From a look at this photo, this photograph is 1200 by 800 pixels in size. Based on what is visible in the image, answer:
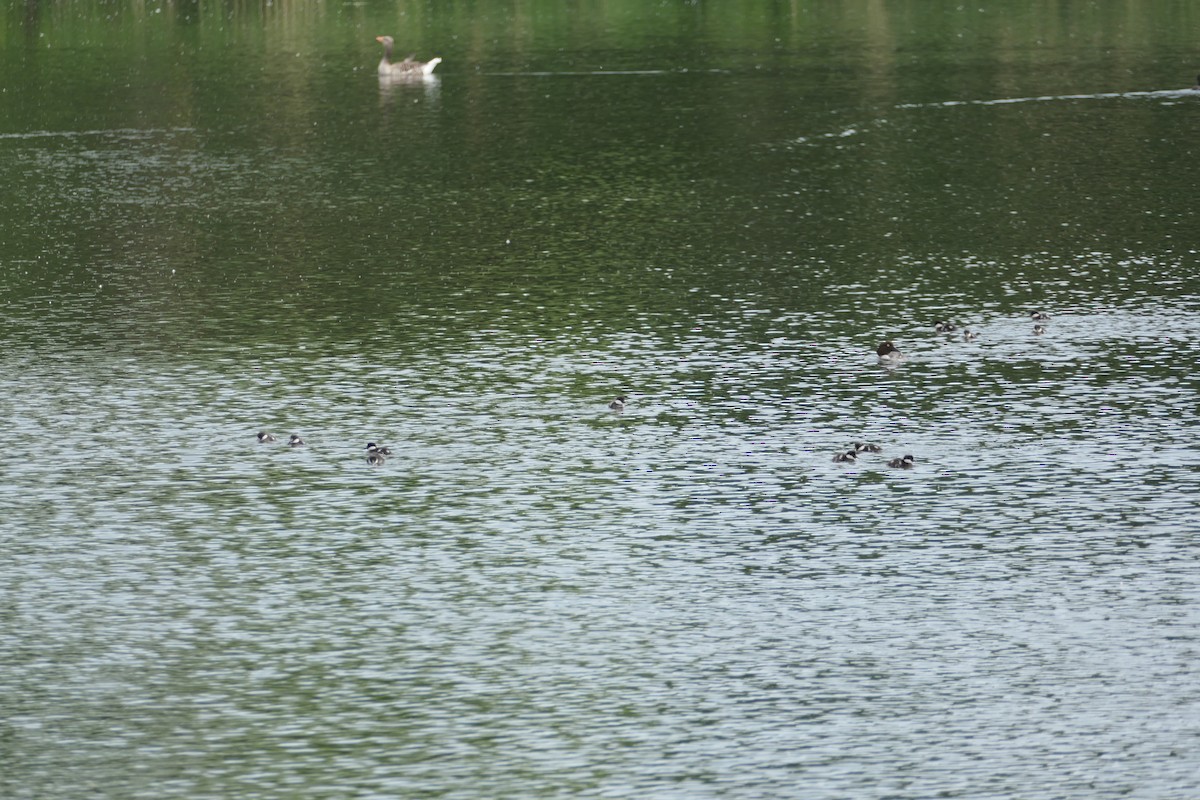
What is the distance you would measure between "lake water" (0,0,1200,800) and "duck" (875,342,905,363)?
0.23 metres

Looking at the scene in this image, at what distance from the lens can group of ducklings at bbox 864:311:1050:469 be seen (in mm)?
23156

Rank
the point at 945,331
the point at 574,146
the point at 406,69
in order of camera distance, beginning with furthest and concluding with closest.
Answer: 1. the point at 406,69
2. the point at 574,146
3. the point at 945,331

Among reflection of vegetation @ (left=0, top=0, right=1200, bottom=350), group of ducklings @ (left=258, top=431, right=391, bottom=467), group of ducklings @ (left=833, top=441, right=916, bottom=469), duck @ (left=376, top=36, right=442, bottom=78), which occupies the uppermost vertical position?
duck @ (left=376, top=36, right=442, bottom=78)

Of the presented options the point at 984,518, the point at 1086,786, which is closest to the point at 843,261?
the point at 984,518

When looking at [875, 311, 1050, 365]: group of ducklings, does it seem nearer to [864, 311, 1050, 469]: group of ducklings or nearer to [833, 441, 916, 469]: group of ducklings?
[864, 311, 1050, 469]: group of ducklings

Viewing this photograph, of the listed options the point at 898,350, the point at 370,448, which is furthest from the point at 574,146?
the point at 370,448

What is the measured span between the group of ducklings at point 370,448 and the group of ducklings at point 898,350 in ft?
16.0

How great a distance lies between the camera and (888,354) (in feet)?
91.6

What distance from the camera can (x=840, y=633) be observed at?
59.9ft

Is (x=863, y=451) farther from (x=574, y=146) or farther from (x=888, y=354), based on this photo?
(x=574, y=146)

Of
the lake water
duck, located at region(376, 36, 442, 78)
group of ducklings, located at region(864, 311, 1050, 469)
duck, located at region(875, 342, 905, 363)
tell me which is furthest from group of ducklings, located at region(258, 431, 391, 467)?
duck, located at region(376, 36, 442, 78)

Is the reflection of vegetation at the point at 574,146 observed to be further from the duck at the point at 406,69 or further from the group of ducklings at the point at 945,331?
the group of ducklings at the point at 945,331

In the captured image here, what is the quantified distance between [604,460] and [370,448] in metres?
2.55

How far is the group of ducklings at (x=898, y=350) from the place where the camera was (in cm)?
2316
